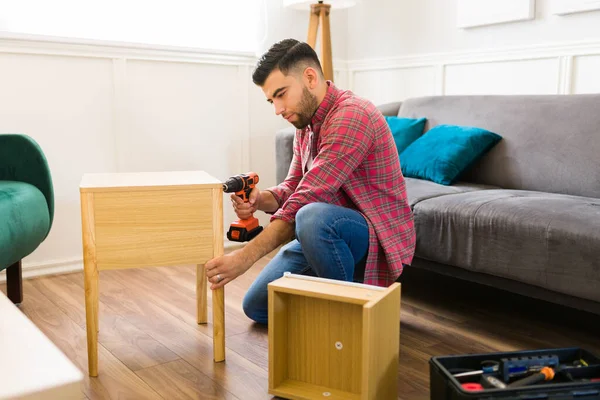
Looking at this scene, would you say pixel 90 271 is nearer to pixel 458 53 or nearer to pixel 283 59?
pixel 283 59

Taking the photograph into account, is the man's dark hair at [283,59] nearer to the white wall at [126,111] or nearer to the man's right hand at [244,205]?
the man's right hand at [244,205]

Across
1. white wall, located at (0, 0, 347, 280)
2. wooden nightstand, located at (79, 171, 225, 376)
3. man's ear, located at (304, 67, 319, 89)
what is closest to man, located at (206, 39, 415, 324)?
man's ear, located at (304, 67, 319, 89)

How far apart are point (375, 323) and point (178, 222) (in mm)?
634

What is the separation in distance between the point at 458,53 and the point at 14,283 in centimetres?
240

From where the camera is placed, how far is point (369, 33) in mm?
3664

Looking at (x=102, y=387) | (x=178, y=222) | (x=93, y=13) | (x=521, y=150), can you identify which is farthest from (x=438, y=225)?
(x=93, y=13)

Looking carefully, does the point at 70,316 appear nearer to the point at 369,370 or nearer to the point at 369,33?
the point at 369,370

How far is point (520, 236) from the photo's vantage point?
1.84 metres

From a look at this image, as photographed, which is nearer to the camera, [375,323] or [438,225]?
[375,323]

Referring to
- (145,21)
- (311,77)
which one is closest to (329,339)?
(311,77)

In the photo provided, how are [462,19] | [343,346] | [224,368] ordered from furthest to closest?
[462,19] < [224,368] < [343,346]

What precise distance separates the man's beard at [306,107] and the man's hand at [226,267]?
47 centimetres

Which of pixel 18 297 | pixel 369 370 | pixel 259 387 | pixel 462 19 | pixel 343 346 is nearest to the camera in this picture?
pixel 369 370

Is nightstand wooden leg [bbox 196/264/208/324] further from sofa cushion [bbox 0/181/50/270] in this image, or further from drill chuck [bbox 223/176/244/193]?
sofa cushion [bbox 0/181/50/270]
